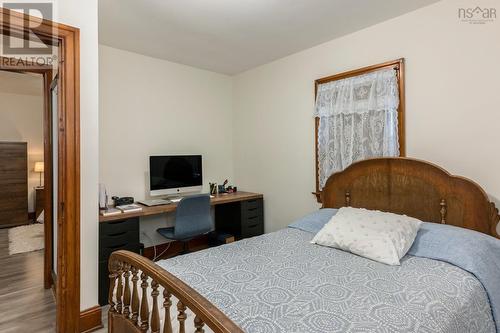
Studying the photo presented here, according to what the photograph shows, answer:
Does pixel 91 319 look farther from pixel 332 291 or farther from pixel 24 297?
pixel 332 291

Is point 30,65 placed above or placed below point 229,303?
above

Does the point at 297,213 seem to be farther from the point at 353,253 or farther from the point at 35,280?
the point at 35,280

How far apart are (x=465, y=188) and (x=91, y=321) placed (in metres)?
2.94

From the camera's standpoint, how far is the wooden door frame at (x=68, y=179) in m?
1.99

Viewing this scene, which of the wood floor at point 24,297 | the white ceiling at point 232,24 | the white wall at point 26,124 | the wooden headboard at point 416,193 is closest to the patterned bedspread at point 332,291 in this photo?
the wooden headboard at point 416,193

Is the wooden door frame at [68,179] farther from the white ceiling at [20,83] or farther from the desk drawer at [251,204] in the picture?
the white ceiling at [20,83]

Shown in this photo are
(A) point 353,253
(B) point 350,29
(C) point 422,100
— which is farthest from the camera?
A: (B) point 350,29

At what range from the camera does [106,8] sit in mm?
2389

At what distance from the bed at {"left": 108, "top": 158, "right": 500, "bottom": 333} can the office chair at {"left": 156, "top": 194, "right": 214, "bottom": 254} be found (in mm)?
964

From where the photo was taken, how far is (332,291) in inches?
54.0

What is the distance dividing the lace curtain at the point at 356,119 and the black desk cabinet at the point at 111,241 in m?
2.00

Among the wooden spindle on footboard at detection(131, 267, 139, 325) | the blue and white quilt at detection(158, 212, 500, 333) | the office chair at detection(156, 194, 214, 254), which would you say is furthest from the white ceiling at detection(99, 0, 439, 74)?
the wooden spindle on footboard at detection(131, 267, 139, 325)

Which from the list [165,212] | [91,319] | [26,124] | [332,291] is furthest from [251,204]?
[26,124]

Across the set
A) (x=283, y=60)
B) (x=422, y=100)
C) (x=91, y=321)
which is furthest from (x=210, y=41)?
(x=91, y=321)
